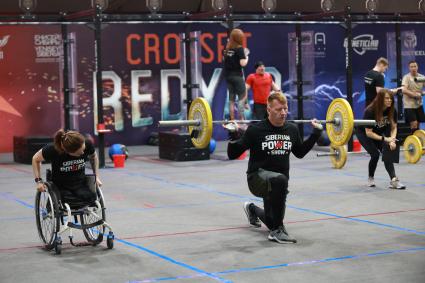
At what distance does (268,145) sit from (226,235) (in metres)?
0.86

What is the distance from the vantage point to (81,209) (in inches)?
238

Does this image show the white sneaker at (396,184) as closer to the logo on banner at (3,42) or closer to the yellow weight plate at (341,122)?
the yellow weight plate at (341,122)

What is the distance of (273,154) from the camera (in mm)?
6336

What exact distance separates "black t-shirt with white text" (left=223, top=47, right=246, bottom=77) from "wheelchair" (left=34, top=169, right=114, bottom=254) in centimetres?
511

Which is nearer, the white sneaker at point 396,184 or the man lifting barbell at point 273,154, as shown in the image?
the man lifting barbell at point 273,154

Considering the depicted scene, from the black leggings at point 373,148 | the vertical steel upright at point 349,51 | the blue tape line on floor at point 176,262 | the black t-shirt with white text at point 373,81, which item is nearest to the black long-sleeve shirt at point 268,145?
the blue tape line on floor at point 176,262

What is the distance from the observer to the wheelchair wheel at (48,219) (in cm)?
584

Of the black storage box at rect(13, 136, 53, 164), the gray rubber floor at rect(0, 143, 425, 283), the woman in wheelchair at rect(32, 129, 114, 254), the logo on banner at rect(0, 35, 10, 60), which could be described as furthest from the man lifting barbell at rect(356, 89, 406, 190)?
the logo on banner at rect(0, 35, 10, 60)

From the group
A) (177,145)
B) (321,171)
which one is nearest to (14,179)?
(177,145)

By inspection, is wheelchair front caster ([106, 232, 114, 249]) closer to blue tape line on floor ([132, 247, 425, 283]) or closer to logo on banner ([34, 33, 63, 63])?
blue tape line on floor ([132, 247, 425, 283])

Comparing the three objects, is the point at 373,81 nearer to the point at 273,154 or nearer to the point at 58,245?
the point at 273,154

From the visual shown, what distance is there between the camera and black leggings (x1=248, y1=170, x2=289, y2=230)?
6.21m

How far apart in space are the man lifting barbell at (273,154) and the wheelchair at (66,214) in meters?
1.12

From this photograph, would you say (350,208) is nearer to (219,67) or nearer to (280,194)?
(280,194)
